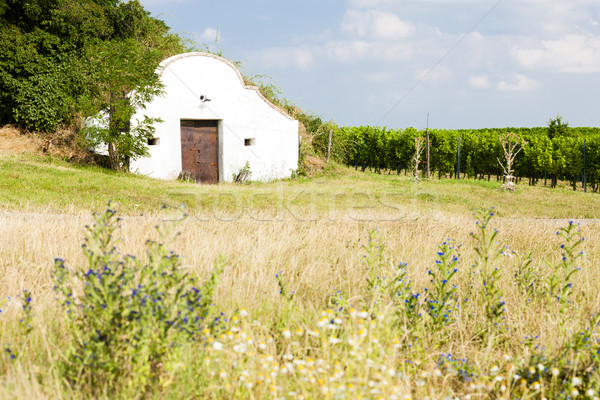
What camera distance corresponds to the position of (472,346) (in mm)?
3895

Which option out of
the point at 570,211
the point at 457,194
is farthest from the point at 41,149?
the point at 570,211

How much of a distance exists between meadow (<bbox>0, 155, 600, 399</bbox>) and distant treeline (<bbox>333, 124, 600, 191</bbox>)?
22.5 meters

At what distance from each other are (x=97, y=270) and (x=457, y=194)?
696 inches

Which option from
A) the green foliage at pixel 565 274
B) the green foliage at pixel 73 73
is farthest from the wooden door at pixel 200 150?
the green foliage at pixel 565 274

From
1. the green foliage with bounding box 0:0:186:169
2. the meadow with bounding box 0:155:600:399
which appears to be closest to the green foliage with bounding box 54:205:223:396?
the meadow with bounding box 0:155:600:399

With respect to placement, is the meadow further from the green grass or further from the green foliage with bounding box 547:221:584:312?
the green grass

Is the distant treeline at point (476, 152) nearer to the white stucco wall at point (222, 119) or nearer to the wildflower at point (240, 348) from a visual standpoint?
the white stucco wall at point (222, 119)

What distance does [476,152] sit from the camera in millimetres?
31219

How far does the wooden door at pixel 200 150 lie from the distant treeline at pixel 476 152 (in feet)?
31.3

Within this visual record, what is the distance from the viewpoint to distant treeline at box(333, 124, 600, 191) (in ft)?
90.8

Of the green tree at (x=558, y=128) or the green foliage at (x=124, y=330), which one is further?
the green tree at (x=558, y=128)

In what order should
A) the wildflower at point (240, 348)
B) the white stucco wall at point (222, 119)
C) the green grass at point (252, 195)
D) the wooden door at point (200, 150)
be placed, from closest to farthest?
the wildflower at point (240, 348) < the green grass at point (252, 195) < the white stucco wall at point (222, 119) < the wooden door at point (200, 150)

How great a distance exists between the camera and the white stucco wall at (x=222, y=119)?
65.2ft

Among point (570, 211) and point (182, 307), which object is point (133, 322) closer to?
point (182, 307)
